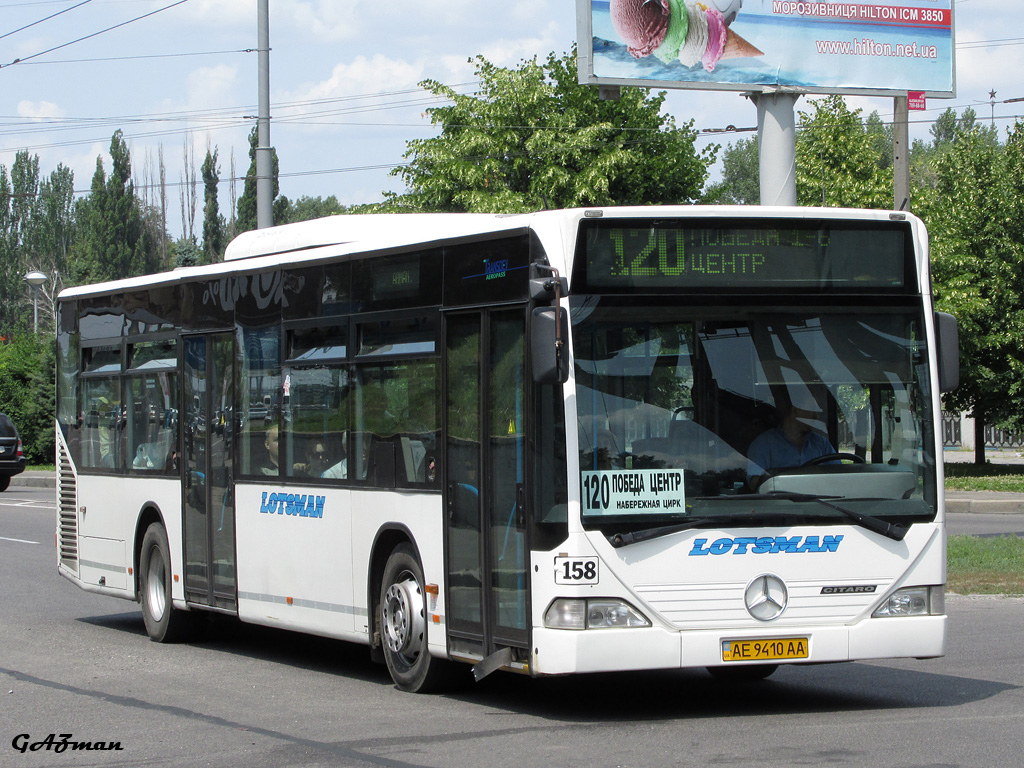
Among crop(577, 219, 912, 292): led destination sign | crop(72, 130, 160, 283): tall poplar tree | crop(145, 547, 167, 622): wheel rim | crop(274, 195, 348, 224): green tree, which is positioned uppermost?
crop(274, 195, 348, 224): green tree

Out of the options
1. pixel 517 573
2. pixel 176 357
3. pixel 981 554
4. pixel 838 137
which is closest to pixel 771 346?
pixel 517 573

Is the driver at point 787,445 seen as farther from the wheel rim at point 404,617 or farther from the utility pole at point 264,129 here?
the utility pole at point 264,129

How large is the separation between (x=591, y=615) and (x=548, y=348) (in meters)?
1.45

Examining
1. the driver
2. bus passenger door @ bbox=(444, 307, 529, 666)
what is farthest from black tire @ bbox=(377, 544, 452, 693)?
the driver

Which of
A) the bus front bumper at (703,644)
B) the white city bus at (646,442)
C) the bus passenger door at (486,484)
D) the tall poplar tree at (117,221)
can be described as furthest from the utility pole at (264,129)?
the tall poplar tree at (117,221)

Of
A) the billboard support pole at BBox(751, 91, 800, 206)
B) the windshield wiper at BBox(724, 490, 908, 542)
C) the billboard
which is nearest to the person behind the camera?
the windshield wiper at BBox(724, 490, 908, 542)

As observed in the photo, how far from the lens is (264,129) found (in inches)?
840

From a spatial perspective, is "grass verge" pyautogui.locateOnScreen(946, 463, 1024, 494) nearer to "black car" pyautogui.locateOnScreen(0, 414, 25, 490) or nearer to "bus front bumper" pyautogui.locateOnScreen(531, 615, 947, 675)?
"black car" pyautogui.locateOnScreen(0, 414, 25, 490)

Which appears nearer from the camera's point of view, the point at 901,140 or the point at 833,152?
the point at 901,140

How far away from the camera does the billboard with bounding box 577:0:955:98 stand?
64.8 ft

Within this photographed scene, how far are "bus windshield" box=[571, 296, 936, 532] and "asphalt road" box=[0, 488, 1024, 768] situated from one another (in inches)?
45.5

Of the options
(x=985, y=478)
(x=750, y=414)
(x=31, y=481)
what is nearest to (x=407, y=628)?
(x=750, y=414)

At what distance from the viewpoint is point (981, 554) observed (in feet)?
56.2

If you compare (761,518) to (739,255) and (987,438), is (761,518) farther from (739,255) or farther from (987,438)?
(987,438)
